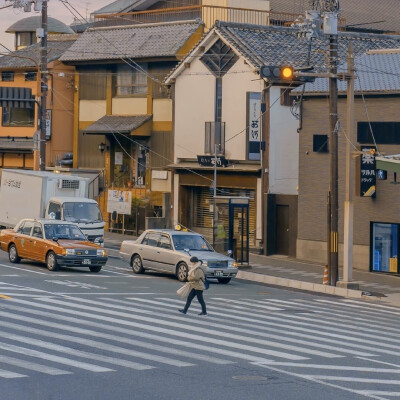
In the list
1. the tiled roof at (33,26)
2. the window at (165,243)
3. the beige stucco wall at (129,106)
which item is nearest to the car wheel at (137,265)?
the window at (165,243)

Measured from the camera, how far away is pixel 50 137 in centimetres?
5844

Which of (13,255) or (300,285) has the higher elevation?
(13,255)

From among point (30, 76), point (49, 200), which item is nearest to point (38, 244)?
point (49, 200)

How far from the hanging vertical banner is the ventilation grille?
827 centimetres

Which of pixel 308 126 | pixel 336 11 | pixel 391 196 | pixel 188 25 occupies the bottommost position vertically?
pixel 391 196

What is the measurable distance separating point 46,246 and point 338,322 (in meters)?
12.1

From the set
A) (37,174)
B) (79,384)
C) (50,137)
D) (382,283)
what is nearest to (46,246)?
(37,174)

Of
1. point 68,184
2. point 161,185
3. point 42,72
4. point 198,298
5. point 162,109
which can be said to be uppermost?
point 42,72

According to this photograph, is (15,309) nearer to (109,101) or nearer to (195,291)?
(195,291)

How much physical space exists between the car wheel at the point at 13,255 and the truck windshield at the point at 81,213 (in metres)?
4.32

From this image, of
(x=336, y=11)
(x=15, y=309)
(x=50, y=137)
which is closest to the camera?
(x=15, y=309)

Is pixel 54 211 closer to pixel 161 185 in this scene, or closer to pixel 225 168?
pixel 225 168

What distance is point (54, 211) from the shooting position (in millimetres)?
40031

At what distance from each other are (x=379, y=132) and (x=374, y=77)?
7.81ft
